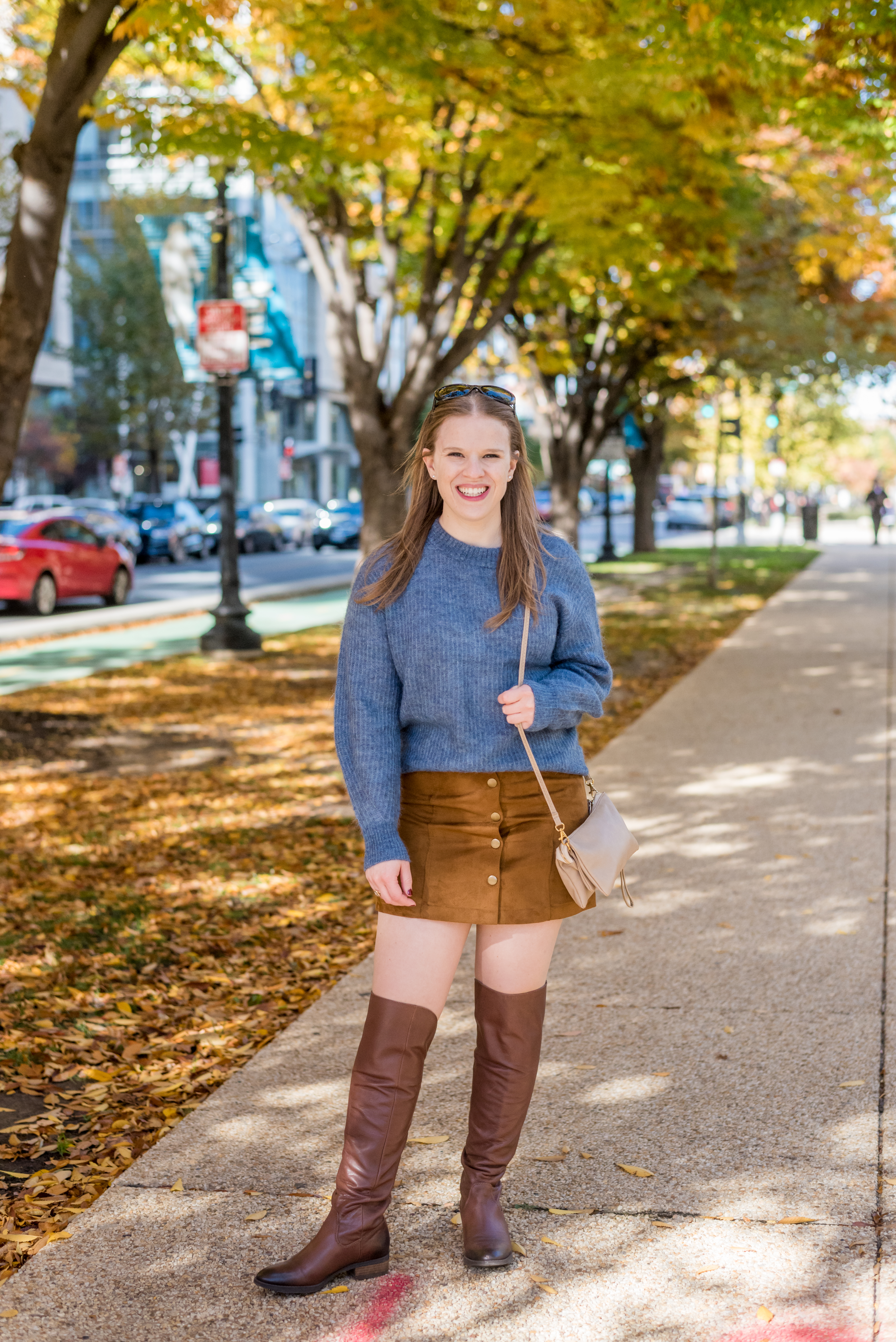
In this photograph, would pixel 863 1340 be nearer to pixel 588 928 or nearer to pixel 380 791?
pixel 380 791

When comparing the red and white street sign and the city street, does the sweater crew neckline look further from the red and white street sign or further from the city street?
the city street

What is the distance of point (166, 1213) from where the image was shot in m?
3.42

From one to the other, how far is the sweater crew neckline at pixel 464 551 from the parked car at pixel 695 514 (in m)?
57.6

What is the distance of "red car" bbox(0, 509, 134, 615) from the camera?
20.1 meters

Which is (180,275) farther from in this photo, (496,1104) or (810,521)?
(810,521)

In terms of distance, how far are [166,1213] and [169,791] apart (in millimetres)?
5221

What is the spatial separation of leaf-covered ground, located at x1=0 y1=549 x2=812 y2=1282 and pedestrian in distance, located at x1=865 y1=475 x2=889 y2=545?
30559 millimetres

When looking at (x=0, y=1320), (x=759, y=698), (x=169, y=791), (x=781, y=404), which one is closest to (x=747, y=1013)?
(x=0, y=1320)

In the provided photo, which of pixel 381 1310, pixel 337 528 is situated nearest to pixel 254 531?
pixel 337 528

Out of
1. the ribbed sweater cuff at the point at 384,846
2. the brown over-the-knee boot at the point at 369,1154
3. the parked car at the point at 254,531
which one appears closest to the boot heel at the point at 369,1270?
the brown over-the-knee boot at the point at 369,1154

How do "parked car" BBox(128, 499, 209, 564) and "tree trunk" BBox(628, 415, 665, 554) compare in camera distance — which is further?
"tree trunk" BBox(628, 415, 665, 554)

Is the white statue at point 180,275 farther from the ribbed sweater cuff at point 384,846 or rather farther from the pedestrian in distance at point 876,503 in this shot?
the pedestrian in distance at point 876,503

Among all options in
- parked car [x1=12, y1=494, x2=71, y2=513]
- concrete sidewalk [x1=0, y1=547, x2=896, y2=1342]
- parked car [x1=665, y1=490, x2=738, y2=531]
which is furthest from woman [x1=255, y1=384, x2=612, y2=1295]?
parked car [x1=665, y1=490, x2=738, y2=531]

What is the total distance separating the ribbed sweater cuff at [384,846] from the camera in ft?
9.93
